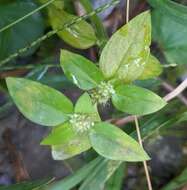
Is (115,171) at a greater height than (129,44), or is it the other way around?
(129,44)

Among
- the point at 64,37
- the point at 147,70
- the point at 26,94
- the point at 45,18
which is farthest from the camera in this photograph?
the point at 45,18

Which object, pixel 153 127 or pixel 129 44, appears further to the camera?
pixel 153 127

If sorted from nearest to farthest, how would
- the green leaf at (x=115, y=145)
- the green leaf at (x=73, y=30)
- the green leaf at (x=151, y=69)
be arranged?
1. the green leaf at (x=115, y=145)
2. the green leaf at (x=151, y=69)
3. the green leaf at (x=73, y=30)

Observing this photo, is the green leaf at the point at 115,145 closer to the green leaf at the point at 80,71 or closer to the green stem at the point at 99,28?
the green leaf at the point at 80,71

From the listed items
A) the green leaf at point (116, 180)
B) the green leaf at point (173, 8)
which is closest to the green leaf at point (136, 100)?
the green leaf at point (173, 8)

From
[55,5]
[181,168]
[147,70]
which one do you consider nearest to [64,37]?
[55,5]

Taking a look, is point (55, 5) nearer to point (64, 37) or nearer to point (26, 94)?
point (64, 37)

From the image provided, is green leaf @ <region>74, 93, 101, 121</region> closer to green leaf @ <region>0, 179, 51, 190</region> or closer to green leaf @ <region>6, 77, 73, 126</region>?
green leaf @ <region>6, 77, 73, 126</region>

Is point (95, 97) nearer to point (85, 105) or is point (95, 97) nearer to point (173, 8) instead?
point (85, 105)

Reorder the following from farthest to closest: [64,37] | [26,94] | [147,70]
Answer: [64,37], [147,70], [26,94]
